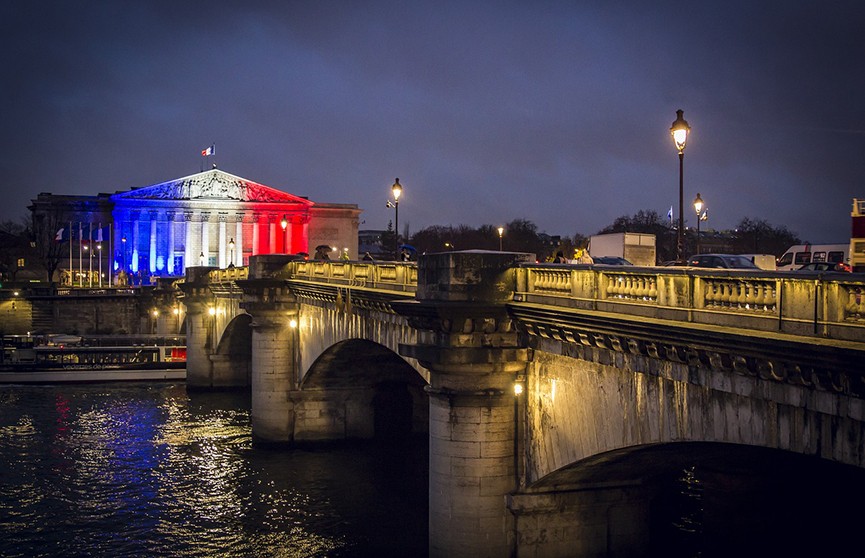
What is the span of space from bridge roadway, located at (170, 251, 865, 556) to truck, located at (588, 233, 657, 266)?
15.8 m

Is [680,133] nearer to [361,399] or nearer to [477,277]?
[477,277]

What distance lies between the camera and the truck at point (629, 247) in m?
41.2

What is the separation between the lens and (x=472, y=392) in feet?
58.3

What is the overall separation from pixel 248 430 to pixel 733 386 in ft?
105

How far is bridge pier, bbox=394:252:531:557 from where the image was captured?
683 inches

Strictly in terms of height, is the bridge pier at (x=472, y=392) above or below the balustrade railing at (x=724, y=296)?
below

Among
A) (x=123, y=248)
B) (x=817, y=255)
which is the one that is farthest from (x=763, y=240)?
(x=123, y=248)

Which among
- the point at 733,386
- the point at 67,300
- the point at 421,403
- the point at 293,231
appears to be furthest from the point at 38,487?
the point at 293,231

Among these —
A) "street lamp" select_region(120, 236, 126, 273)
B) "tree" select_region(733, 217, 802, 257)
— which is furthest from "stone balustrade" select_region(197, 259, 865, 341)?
"street lamp" select_region(120, 236, 126, 273)

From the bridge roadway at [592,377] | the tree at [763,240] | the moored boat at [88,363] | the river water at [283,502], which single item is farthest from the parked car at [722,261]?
the tree at [763,240]

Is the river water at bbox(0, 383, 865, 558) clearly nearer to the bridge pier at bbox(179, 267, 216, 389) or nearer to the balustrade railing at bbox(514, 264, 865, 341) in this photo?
the balustrade railing at bbox(514, 264, 865, 341)

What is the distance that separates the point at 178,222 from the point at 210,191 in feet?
22.0

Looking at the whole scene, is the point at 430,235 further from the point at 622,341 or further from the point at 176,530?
the point at 622,341

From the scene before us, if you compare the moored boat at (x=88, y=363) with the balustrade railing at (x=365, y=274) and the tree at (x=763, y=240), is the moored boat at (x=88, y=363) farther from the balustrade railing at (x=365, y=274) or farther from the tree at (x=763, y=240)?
the tree at (x=763, y=240)
